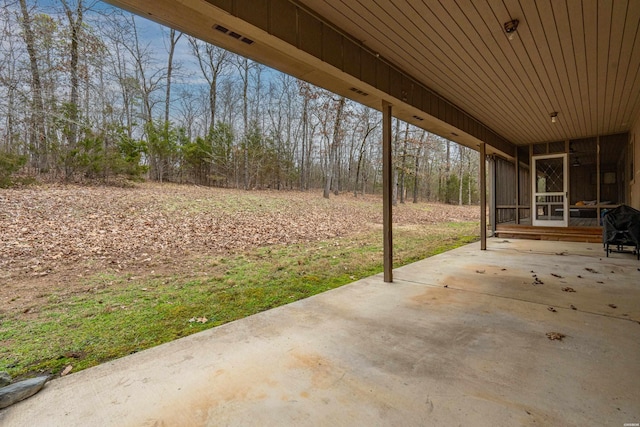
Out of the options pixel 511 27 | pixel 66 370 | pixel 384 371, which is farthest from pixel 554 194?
pixel 66 370

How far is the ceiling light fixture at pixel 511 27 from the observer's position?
2.77 m

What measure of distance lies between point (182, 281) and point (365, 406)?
340cm

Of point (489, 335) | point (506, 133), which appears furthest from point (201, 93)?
point (489, 335)

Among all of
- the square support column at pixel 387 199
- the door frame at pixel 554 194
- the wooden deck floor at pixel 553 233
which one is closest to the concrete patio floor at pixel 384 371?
the square support column at pixel 387 199

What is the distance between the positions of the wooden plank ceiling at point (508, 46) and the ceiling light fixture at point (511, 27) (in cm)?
Result: 4

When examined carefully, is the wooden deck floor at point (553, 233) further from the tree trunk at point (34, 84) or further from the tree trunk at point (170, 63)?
the tree trunk at point (170, 63)

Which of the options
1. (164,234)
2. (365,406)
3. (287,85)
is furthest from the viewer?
(287,85)

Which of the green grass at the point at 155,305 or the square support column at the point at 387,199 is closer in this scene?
the green grass at the point at 155,305

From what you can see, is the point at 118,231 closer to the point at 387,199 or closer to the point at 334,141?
the point at 387,199

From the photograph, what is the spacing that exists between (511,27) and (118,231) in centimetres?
691

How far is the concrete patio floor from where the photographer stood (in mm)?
1521

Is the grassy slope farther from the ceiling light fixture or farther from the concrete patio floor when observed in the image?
the ceiling light fixture

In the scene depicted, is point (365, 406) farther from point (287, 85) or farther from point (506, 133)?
point (287, 85)

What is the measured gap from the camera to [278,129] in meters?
18.6
